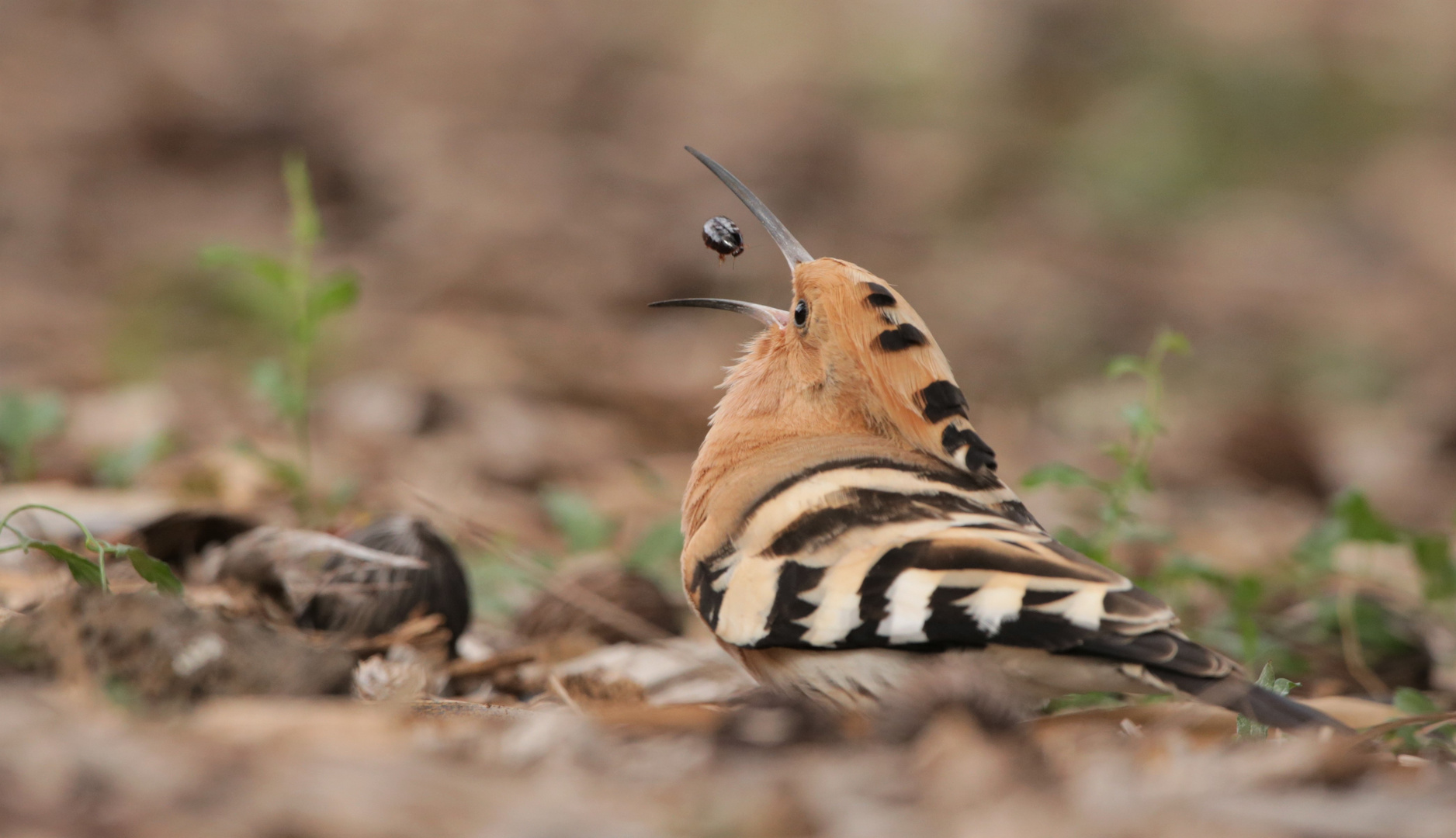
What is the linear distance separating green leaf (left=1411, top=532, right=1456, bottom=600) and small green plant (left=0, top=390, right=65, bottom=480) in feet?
10.9

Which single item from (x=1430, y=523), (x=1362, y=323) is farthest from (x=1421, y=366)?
(x=1430, y=523)

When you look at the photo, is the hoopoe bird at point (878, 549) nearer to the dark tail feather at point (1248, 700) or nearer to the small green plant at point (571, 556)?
the dark tail feather at point (1248, 700)

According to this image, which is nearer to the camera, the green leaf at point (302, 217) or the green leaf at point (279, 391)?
the green leaf at point (302, 217)

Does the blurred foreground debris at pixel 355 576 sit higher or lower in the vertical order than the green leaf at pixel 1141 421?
lower

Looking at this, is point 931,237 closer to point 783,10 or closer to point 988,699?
point 783,10

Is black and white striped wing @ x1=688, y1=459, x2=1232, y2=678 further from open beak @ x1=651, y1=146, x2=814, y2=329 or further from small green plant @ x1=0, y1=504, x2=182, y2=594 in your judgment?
small green plant @ x1=0, y1=504, x2=182, y2=594

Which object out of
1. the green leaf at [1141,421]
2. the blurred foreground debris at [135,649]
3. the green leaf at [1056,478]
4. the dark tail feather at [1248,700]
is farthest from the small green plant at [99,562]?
the green leaf at [1141,421]

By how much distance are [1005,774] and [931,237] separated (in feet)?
26.5

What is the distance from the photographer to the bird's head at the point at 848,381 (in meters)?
2.92

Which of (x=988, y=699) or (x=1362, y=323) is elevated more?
(x=1362, y=323)

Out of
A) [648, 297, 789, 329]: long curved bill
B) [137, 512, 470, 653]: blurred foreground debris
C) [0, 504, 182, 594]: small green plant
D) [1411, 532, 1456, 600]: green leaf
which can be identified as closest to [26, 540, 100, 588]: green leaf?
[0, 504, 182, 594]: small green plant

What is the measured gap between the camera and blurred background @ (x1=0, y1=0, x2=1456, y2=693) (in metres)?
5.60

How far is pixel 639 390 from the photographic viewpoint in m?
6.82

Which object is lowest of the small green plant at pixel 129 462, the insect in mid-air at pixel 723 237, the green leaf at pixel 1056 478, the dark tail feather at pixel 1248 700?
the small green plant at pixel 129 462
